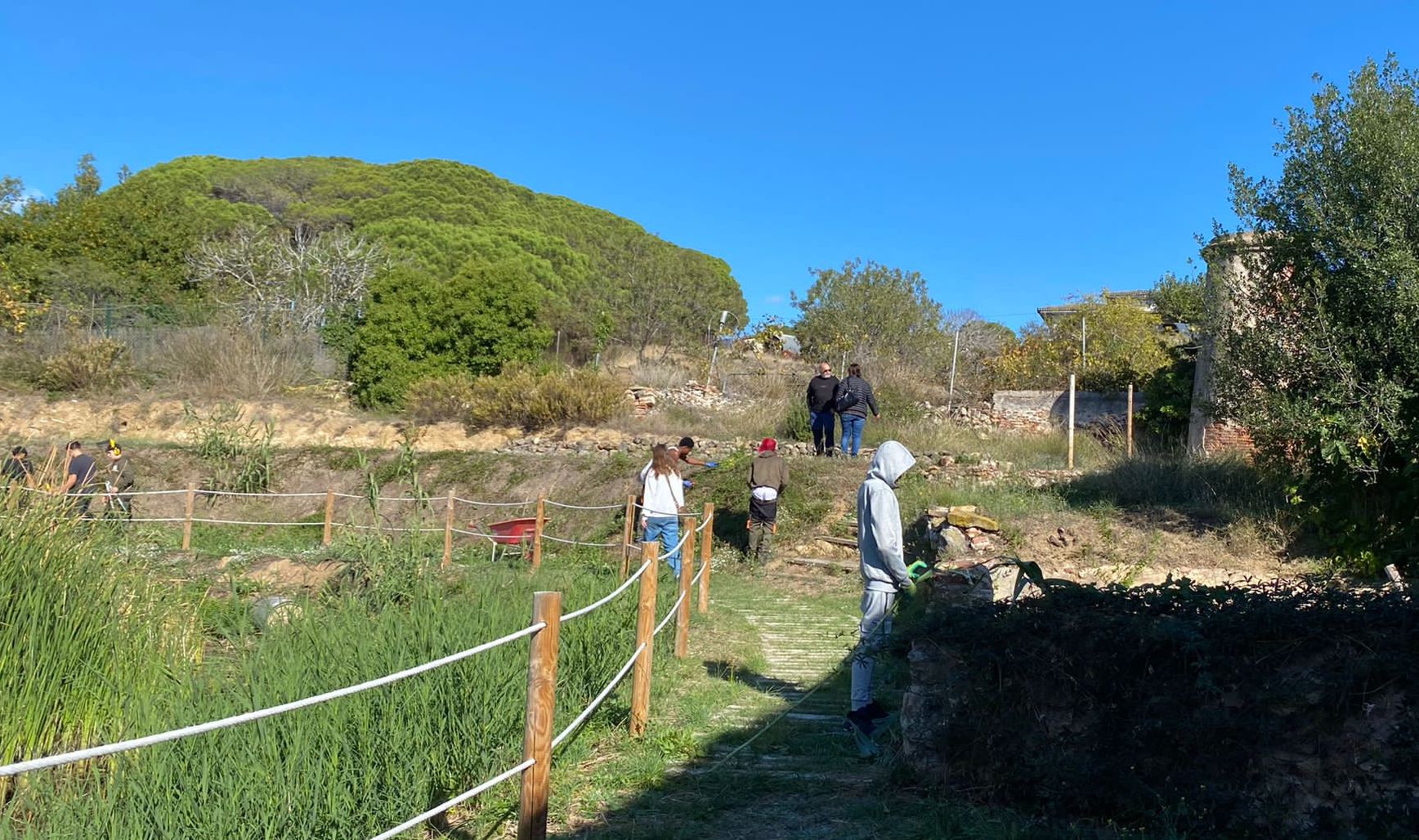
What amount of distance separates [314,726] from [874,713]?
8.80ft

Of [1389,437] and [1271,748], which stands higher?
[1389,437]

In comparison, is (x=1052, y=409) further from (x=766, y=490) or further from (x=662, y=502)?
(x=662, y=502)

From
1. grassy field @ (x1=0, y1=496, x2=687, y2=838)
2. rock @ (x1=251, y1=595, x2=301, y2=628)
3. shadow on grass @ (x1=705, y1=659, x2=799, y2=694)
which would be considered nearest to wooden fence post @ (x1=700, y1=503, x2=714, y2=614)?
shadow on grass @ (x1=705, y1=659, x2=799, y2=694)

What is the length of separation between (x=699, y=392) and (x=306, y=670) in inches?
778

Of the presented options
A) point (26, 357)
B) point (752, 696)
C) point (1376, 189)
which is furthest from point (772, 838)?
point (26, 357)

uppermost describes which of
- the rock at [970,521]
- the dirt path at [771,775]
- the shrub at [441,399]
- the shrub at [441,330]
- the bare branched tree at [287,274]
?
the bare branched tree at [287,274]

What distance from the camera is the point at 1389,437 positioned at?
10.6 metres

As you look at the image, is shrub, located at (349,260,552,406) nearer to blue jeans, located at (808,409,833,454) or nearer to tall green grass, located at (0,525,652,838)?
blue jeans, located at (808,409,833,454)

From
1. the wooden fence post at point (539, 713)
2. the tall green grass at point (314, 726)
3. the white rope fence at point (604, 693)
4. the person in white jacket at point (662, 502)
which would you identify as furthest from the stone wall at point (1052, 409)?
the wooden fence post at point (539, 713)

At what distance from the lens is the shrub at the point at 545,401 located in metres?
20.6

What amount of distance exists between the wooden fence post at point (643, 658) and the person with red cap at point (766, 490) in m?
7.56

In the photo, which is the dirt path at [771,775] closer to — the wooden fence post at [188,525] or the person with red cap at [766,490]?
the person with red cap at [766,490]

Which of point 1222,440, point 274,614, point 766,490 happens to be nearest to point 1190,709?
point 274,614

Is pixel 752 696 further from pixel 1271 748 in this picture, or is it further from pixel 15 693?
pixel 15 693
